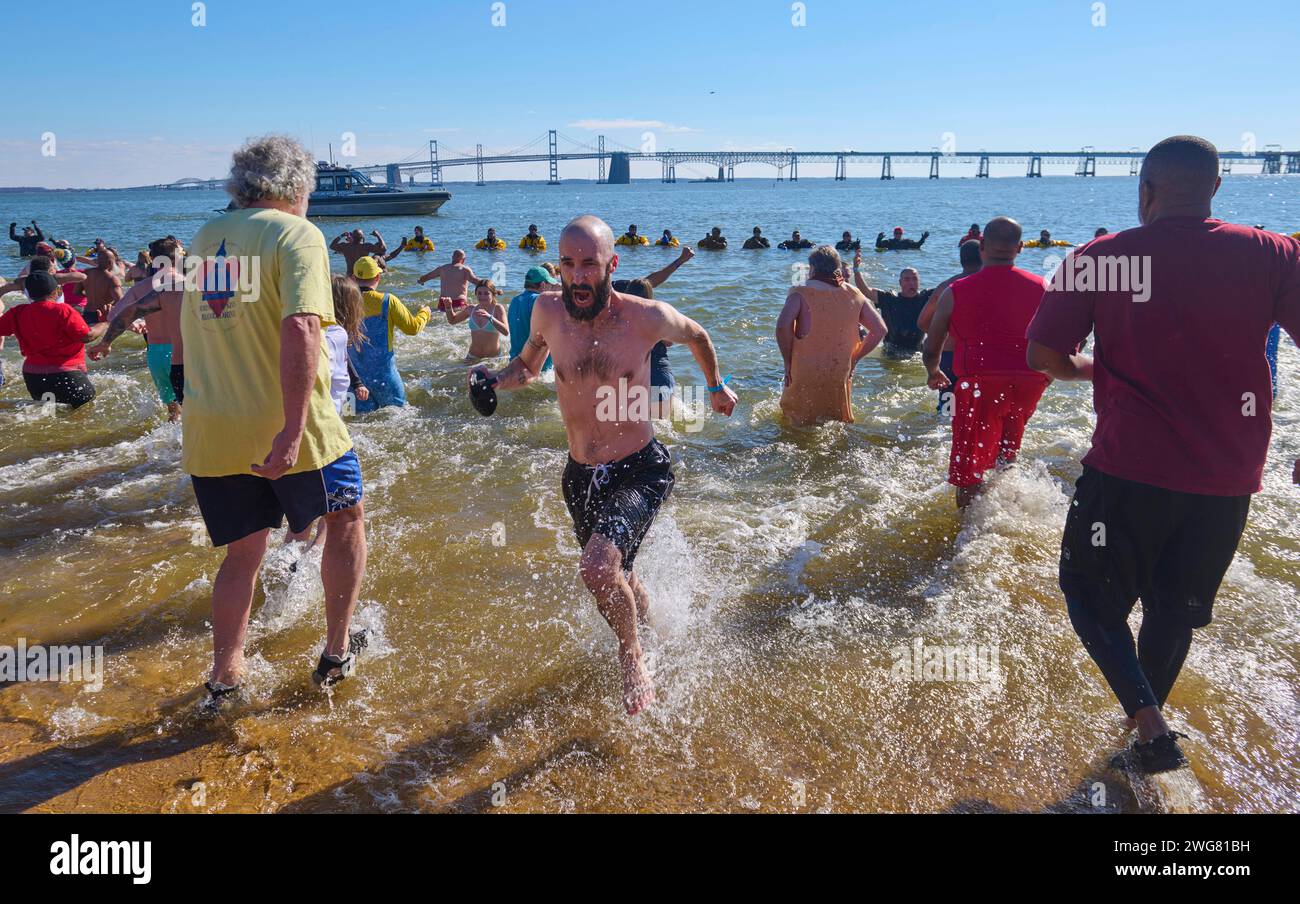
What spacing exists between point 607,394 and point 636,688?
3.96ft

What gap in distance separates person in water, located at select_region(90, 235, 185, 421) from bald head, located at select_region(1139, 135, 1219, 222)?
5436mm

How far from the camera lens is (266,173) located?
2.97 m

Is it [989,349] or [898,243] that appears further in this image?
[898,243]

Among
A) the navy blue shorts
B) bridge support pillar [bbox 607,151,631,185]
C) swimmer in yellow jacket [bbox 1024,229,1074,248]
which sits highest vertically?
bridge support pillar [bbox 607,151,631,185]

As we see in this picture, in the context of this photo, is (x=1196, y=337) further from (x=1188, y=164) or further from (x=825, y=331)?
(x=825, y=331)

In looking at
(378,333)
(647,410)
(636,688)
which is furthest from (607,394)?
(378,333)

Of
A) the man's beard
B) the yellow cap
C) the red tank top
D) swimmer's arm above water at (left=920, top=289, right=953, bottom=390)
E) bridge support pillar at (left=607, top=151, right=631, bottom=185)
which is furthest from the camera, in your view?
bridge support pillar at (left=607, top=151, right=631, bottom=185)

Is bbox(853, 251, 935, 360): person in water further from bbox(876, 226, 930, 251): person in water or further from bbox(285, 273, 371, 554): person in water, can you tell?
bbox(876, 226, 930, 251): person in water

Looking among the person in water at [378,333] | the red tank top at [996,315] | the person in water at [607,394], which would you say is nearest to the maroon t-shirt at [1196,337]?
the person in water at [607,394]

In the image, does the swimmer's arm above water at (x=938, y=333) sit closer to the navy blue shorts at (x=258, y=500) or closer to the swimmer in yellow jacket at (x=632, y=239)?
the navy blue shorts at (x=258, y=500)

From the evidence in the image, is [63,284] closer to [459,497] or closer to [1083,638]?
[459,497]

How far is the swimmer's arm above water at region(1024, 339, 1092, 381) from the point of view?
282 cm

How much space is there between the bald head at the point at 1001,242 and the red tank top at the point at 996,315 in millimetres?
68

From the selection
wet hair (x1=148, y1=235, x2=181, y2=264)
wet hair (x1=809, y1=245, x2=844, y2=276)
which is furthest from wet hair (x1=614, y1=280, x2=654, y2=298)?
wet hair (x1=148, y1=235, x2=181, y2=264)
